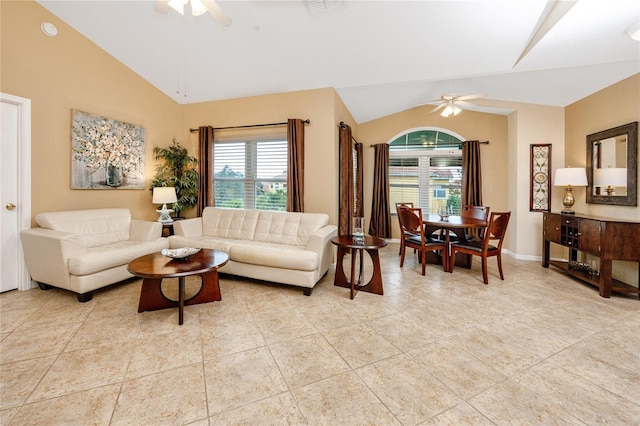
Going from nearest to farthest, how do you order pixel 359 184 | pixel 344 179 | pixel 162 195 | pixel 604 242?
1. pixel 604 242
2. pixel 162 195
3. pixel 344 179
4. pixel 359 184

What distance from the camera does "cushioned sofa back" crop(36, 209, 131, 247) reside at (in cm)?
303

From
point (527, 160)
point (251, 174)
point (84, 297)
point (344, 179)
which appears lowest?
point (84, 297)

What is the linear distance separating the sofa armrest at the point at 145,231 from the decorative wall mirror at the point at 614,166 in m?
5.81

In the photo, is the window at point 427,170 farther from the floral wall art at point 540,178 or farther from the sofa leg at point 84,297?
the sofa leg at point 84,297

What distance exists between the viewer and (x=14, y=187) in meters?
2.96

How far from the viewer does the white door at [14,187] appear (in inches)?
113

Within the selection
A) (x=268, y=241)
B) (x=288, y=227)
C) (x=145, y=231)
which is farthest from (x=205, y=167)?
(x=288, y=227)

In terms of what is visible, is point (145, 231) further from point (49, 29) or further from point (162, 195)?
point (49, 29)

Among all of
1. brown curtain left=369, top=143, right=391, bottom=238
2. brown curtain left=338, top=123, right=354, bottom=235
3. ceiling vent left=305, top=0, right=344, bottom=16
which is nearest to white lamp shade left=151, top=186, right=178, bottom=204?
brown curtain left=338, top=123, right=354, bottom=235

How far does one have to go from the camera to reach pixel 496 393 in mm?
1533

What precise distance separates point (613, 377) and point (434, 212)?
433cm

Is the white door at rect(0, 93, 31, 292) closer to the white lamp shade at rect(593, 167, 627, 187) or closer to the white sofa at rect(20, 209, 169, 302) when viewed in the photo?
the white sofa at rect(20, 209, 169, 302)

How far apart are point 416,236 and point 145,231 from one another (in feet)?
12.7

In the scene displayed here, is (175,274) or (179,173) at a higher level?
(179,173)
